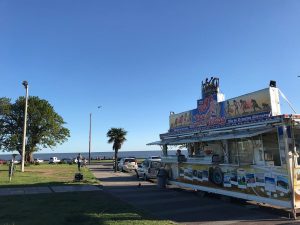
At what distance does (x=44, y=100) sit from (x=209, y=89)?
4748cm

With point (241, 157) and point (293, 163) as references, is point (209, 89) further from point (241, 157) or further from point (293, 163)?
point (293, 163)

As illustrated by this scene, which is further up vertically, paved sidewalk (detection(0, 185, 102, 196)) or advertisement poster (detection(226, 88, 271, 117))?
advertisement poster (detection(226, 88, 271, 117))

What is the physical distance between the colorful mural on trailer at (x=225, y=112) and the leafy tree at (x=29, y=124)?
4190cm

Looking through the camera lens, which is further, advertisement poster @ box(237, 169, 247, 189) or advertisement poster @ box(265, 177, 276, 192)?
A: advertisement poster @ box(237, 169, 247, 189)

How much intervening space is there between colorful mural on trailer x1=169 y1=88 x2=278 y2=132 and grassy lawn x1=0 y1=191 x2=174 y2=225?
5.86 m

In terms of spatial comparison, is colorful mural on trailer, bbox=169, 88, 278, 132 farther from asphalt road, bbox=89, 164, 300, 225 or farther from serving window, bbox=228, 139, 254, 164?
asphalt road, bbox=89, 164, 300, 225

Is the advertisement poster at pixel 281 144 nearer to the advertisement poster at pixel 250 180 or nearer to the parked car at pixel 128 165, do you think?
the advertisement poster at pixel 250 180

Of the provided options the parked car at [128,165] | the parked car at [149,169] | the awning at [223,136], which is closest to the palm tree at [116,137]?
the parked car at [128,165]

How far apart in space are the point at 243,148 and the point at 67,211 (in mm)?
7940

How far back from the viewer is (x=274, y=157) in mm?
14500

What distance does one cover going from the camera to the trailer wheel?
16953 mm

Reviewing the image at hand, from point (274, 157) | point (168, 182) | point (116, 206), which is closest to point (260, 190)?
point (274, 157)

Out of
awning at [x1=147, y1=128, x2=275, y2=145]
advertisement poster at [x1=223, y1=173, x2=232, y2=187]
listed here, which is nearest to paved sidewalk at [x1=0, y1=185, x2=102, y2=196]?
awning at [x1=147, y1=128, x2=275, y2=145]

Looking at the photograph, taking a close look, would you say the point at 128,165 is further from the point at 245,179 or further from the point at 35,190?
the point at 245,179
